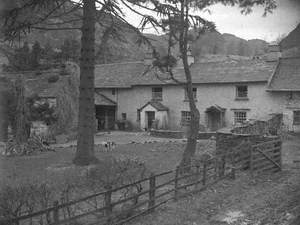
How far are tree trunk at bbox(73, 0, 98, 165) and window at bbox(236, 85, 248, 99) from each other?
21197 mm

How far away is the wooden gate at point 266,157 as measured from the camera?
47.9 feet

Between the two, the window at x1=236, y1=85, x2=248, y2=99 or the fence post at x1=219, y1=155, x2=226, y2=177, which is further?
the window at x1=236, y1=85, x2=248, y2=99

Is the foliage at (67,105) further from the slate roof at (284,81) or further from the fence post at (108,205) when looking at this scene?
the fence post at (108,205)

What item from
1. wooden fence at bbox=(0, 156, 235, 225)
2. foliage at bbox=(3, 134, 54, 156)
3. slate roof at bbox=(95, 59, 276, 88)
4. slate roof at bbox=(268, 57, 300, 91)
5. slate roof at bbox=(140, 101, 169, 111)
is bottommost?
wooden fence at bbox=(0, 156, 235, 225)

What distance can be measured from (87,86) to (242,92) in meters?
21.7

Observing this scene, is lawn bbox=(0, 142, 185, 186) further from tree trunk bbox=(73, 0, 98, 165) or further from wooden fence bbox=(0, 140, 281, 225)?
wooden fence bbox=(0, 140, 281, 225)

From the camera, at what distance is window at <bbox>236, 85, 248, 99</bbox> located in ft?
114

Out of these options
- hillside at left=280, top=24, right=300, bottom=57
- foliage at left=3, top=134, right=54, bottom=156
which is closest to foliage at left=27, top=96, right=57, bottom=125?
foliage at left=3, top=134, right=54, bottom=156

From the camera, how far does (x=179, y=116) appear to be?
3803 centimetres

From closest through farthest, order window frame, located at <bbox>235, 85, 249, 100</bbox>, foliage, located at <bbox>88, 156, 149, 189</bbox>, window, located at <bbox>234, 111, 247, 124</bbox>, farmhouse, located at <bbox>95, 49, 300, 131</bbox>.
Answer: foliage, located at <bbox>88, 156, 149, 189</bbox> → farmhouse, located at <bbox>95, 49, 300, 131</bbox> → window frame, located at <bbox>235, 85, 249, 100</bbox> → window, located at <bbox>234, 111, 247, 124</bbox>

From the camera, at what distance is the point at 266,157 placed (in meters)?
14.7

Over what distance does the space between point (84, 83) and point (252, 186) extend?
7.34 metres

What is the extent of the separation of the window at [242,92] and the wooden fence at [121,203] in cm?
2051

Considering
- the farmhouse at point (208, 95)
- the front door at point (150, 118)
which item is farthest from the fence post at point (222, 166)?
the front door at point (150, 118)
